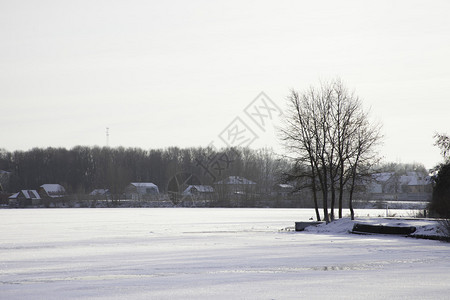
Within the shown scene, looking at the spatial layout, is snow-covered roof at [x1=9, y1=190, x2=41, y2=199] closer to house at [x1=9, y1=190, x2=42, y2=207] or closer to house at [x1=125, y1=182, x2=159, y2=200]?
house at [x1=9, y1=190, x2=42, y2=207]

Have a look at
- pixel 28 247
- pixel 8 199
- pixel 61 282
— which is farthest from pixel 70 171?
pixel 61 282

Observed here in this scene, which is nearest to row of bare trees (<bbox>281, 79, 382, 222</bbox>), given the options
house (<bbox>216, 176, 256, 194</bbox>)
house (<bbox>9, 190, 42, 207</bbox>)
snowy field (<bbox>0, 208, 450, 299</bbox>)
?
snowy field (<bbox>0, 208, 450, 299</bbox>)

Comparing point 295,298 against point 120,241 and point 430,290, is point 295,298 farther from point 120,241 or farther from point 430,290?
point 120,241

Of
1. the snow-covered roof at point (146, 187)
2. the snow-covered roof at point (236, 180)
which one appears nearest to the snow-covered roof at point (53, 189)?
the snow-covered roof at point (146, 187)

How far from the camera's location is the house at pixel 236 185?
111812 millimetres

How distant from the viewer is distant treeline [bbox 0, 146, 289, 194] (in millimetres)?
148250

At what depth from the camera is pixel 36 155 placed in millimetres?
Result: 153625

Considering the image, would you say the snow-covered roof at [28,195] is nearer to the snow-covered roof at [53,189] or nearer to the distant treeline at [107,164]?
the snow-covered roof at [53,189]

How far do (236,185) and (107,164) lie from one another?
46715 millimetres

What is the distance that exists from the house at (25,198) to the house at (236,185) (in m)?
40.1

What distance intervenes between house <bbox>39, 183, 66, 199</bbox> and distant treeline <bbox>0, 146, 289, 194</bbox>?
6.29ft

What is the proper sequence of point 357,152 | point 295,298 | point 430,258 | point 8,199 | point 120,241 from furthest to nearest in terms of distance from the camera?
point 8,199 < point 357,152 < point 120,241 < point 430,258 < point 295,298

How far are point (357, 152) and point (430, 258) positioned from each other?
23.1 meters

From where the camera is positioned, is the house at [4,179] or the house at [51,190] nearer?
the house at [51,190]
